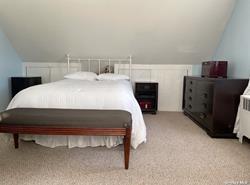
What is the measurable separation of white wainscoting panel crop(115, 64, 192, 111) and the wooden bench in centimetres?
246

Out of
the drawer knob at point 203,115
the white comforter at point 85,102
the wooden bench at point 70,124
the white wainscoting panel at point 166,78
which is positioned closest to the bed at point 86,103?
the white comforter at point 85,102

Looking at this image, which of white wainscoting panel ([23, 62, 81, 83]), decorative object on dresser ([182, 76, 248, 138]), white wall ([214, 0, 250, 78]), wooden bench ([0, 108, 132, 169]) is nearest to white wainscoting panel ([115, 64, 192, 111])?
white wall ([214, 0, 250, 78])

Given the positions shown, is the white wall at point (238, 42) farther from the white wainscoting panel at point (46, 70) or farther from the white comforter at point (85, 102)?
the white wainscoting panel at point (46, 70)

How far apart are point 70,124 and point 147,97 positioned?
2372 millimetres

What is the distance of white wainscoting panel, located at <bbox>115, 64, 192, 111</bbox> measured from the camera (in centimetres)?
414

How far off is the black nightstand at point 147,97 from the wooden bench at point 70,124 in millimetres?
2091

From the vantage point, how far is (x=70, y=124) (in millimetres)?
1716

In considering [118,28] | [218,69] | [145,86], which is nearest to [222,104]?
[218,69]

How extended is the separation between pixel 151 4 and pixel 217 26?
47.8 inches

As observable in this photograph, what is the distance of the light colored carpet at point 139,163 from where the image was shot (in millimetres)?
1581

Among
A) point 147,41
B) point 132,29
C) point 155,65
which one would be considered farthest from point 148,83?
point 132,29

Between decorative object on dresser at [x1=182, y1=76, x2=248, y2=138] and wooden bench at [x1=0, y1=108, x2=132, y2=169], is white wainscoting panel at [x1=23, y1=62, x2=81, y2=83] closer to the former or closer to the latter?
wooden bench at [x1=0, y1=108, x2=132, y2=169]

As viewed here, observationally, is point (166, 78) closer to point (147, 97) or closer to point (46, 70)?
point (147, 97)

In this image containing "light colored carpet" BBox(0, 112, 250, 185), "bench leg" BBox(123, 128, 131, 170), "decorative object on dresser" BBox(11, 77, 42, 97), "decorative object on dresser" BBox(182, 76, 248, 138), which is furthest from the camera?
"decorative object on dresser" BBox(11, 77, 42, 97)
